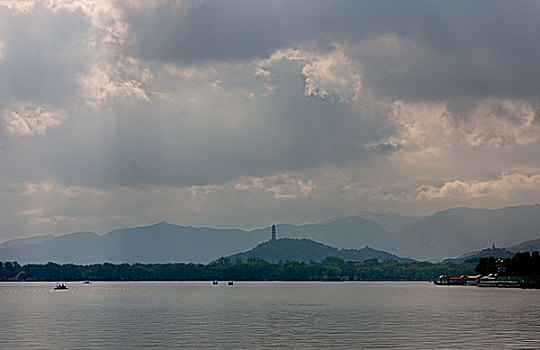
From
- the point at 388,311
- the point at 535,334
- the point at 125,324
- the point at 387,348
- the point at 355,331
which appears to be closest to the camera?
the point at 387,348

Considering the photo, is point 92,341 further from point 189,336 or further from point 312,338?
point 312,338

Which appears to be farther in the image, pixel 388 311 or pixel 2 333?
pixel 388 311

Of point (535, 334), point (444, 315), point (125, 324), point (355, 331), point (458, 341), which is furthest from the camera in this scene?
point (444, 315)

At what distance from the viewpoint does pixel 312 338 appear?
283 feet

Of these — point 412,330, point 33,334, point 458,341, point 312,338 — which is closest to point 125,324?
point 33,334

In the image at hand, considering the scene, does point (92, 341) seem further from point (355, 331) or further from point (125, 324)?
point (355, 331)

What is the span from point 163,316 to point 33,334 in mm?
33221

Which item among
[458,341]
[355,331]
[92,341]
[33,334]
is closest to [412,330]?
[355,331]

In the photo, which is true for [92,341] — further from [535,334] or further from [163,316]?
[535,334]

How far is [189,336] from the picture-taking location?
3526 inches

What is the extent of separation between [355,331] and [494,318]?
3247 cm

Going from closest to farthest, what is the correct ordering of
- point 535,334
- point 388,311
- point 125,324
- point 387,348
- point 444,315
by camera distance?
point 387,348
point 535,334
point 125,324
point 444,315
point 388,311

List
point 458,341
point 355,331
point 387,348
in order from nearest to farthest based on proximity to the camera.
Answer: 1. point 387,348
2. point 458,341
3. point 355,331

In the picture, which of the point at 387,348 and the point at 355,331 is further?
the point at 355,331
